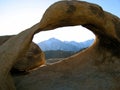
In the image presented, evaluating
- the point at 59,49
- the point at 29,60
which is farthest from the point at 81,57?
the point at 59,49

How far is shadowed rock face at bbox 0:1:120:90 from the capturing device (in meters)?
3.95

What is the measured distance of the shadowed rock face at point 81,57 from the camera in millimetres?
3953

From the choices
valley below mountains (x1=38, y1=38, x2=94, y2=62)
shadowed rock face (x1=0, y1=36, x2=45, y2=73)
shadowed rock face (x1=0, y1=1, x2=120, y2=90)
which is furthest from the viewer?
valley below mountains (x1=38, y1=38, x2=94, y2=62)

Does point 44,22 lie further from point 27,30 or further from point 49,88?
point 49,88

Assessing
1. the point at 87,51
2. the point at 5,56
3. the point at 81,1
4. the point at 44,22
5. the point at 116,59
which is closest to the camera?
the point at 5,56

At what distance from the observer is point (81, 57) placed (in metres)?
4.75

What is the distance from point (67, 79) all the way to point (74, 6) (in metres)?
1.04

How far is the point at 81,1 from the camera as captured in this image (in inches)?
165

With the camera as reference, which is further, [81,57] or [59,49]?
[59,49]

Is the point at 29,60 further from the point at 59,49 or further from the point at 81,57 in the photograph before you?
the point at 59,49

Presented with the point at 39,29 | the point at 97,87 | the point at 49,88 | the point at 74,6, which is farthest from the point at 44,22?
the point at 97,87

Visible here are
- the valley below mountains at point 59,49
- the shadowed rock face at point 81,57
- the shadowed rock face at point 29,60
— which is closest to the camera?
the shadowed rock face at point 81,57

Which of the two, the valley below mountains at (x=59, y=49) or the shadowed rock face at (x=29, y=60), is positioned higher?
the shadowed rock face at (x=29, y=60)

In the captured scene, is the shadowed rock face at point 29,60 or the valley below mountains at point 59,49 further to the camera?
the valley below mountains at point 59,49
